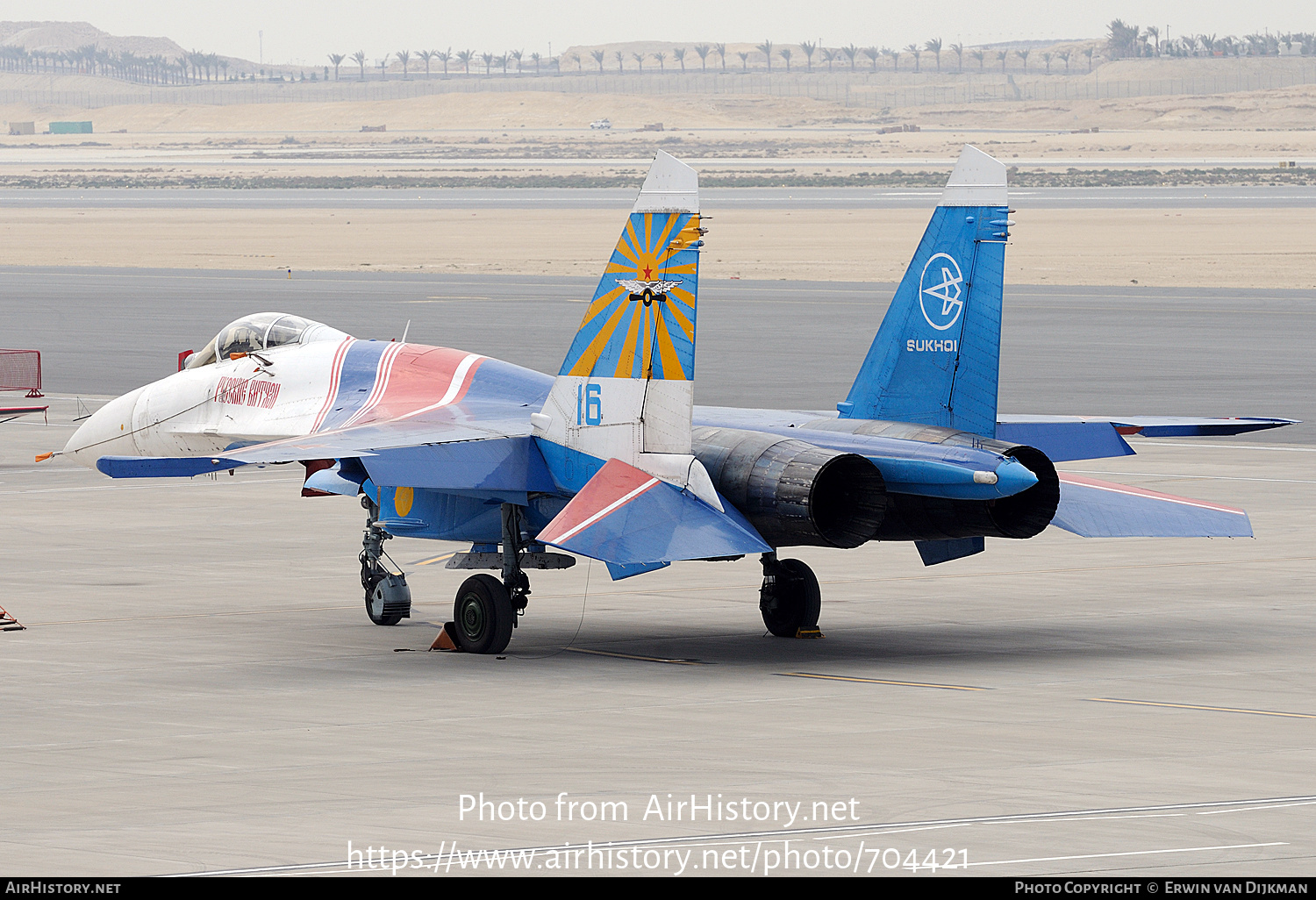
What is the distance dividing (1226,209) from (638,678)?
113m

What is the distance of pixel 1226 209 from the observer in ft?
413

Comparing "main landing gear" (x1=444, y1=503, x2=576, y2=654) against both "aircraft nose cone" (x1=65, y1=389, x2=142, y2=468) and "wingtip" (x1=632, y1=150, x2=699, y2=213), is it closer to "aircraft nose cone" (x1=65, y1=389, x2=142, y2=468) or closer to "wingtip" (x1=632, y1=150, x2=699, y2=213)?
"wingtip" (x1=632, y1=150, x2=699, y2=213)

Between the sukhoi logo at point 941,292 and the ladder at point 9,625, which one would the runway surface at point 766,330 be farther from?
the ladder at point 9,625

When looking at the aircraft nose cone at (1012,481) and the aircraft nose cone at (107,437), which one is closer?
the aircraft nose cone at (1012,481)

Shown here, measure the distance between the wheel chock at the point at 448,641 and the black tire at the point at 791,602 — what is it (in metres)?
3.39

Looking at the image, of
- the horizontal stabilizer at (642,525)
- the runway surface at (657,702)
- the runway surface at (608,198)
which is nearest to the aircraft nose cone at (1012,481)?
the runway surface at (657,702)

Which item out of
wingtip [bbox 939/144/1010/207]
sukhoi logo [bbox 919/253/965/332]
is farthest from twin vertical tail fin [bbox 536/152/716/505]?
wingtip [bbox 939/144/1010/207]

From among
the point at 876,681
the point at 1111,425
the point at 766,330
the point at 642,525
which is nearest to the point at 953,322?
the point at 1111,425

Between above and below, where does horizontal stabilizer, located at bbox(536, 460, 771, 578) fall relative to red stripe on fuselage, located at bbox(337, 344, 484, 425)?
below

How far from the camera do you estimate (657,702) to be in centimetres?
1795

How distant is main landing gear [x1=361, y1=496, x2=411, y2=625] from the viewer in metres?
22.9

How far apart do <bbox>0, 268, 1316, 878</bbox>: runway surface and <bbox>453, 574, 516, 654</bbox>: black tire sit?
0.49 metres

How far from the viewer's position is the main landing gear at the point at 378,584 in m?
22.9

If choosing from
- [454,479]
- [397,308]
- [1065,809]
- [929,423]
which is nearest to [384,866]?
[1065,809]
